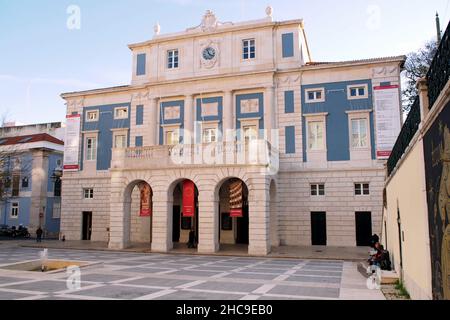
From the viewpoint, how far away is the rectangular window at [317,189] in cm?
2823

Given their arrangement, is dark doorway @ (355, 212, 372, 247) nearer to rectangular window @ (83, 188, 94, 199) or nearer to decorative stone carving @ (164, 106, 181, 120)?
decorative stone carving @ (164, 106, 181, 120)

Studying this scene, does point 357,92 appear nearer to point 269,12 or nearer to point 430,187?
point 269,12

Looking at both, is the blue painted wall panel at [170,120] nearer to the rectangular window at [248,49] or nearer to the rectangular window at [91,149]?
the rectangular window at [248,49]

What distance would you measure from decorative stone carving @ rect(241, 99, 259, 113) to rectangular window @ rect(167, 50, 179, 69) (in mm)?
6926

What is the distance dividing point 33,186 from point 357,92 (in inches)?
1319

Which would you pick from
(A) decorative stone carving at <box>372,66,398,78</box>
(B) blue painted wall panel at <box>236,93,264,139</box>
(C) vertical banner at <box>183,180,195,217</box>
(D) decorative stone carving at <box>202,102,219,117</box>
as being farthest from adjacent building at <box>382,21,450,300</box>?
(D) decorative stone carving at <box>202,102,219,117</box>

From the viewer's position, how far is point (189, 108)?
3139 cm

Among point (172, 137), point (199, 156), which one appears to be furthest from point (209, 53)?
point (199, 156)

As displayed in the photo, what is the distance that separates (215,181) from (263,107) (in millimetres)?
7920

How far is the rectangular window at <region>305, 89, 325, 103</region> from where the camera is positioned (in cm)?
2891

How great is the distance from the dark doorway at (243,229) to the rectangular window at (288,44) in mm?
12258

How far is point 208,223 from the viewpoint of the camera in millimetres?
25188
